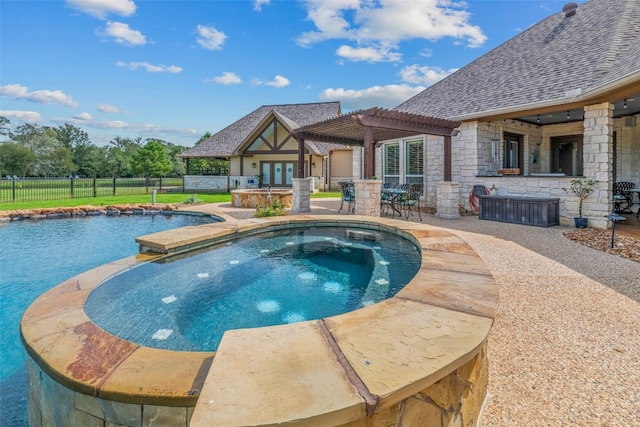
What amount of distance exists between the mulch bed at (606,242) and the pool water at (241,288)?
388 centimetres

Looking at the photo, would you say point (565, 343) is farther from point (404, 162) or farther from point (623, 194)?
point (404, 162)

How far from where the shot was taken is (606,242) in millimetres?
6332

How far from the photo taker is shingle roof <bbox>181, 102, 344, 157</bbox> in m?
23.0

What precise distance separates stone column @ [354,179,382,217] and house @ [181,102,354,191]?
479 inches

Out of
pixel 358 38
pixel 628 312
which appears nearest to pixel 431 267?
pixel 628 312

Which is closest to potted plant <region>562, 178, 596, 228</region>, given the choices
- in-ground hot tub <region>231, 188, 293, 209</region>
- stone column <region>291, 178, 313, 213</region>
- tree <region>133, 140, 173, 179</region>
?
stone column <region>291, 178, 313, 213</region>

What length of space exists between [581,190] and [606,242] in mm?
2510

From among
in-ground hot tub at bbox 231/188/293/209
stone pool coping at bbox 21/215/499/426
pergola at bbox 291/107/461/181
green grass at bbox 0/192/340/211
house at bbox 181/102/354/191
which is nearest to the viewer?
stone pool coping at bbox 21/215/499/426

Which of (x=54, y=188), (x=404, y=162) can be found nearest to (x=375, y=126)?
(x=404, y=162)

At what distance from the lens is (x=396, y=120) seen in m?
8.59

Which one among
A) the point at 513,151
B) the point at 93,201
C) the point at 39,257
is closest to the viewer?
the point at 39,257

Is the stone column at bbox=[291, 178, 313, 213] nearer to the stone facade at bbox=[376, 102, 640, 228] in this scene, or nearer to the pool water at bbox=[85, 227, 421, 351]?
the stone facade at bbox=[376, 102, 640, 228]

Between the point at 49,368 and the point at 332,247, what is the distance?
4788mm

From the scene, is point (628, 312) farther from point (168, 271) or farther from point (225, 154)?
point (225, 154)
